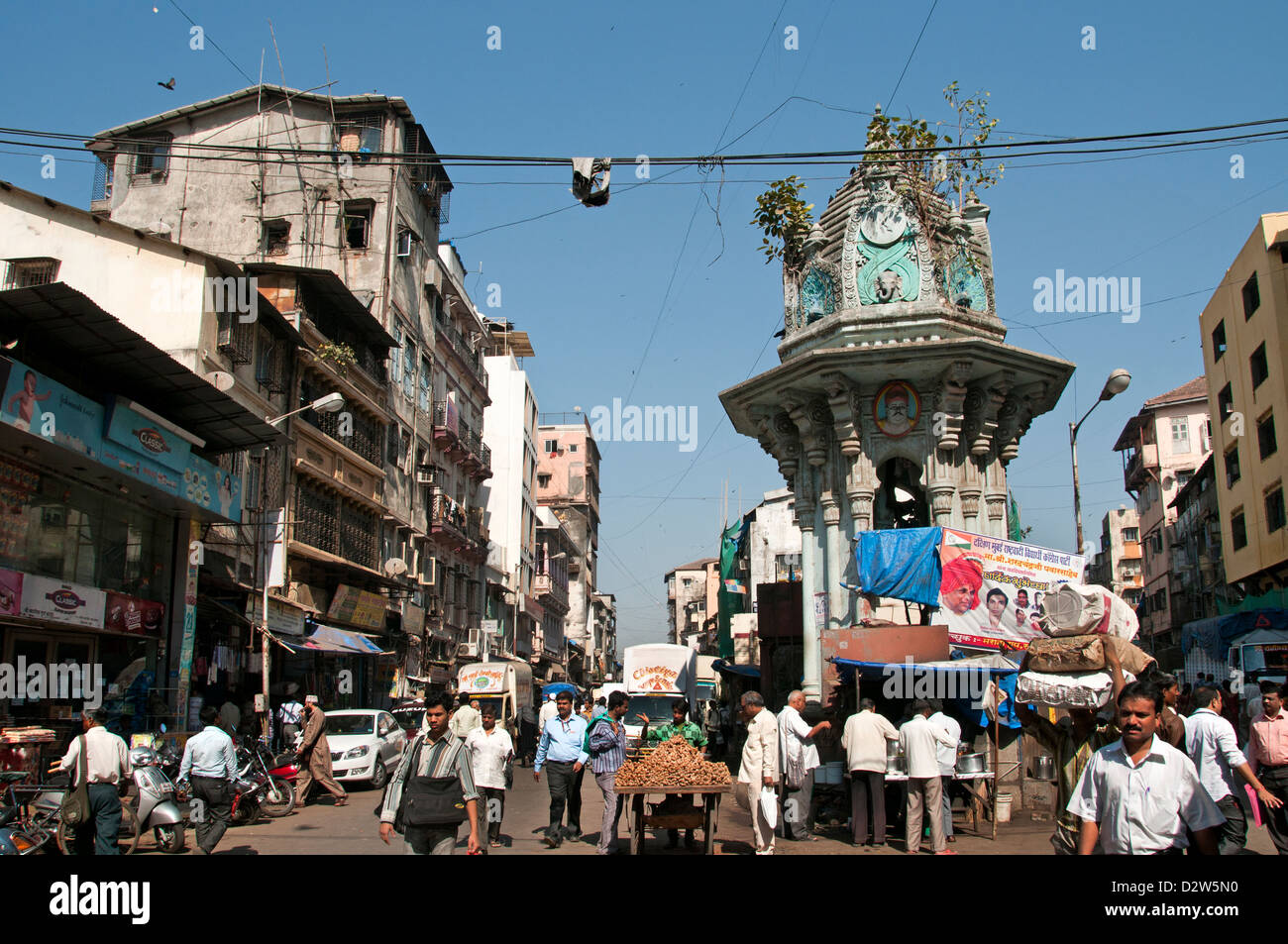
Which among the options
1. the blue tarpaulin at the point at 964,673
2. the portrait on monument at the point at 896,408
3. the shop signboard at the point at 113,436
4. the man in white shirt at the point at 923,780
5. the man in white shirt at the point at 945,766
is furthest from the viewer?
the portrait on monument at the point at 896,408

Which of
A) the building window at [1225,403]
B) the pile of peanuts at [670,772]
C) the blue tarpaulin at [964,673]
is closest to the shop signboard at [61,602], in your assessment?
the pile of peanuts at [670,772]

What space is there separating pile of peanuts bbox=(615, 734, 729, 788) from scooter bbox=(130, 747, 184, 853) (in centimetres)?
540

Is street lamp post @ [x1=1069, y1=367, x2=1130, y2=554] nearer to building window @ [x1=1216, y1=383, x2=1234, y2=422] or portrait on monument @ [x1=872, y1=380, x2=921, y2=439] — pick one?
portrait on monument @ [x1=872, y1=380, x2=921, y2=439]

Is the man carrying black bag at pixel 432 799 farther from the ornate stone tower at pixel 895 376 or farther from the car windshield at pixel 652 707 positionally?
the car windshield at pixel 652 707

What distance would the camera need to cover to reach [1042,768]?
14.8 meters

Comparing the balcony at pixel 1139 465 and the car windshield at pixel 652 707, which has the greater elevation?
the balcony at pixel 1139 465

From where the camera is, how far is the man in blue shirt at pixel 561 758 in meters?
12.3

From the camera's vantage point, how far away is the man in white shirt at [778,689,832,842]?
11.6 m

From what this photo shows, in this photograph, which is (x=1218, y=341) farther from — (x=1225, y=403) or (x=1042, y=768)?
(x=1042, y=768)

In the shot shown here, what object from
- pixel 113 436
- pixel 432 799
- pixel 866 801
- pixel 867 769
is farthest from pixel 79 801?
pixel 866 801

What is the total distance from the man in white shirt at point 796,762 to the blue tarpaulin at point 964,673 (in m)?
2.05

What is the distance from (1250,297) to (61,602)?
107 feet
